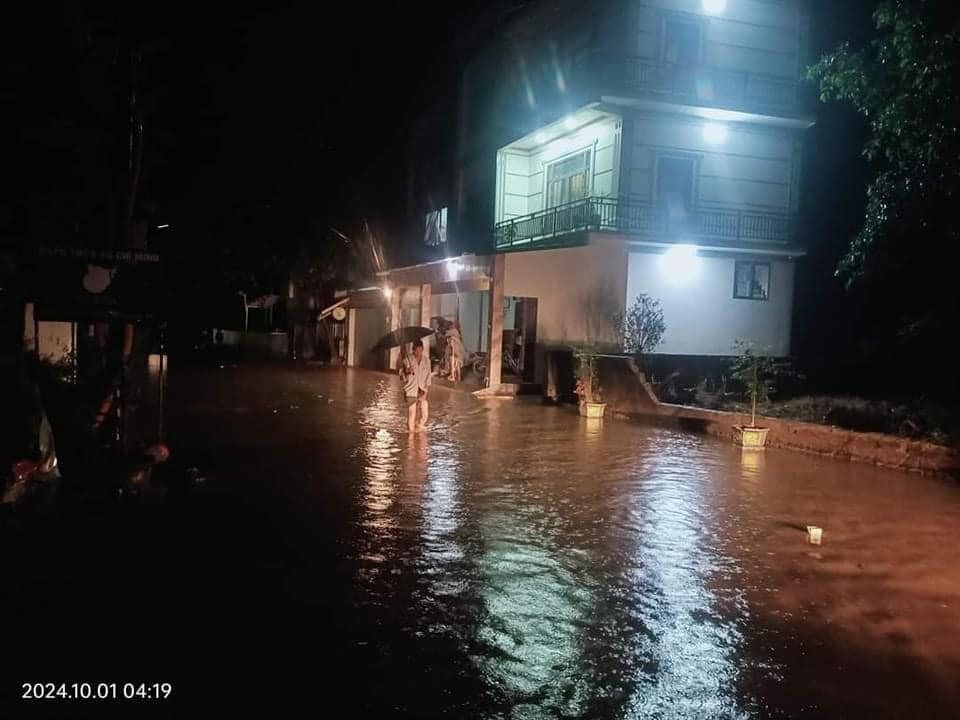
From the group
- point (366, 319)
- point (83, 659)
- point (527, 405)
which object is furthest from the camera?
point (366, 319)

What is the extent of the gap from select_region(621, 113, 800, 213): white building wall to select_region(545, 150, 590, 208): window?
192 centimetres

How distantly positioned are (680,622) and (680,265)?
18.4 meters

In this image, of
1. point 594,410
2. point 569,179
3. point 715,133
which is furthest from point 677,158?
point 594,410

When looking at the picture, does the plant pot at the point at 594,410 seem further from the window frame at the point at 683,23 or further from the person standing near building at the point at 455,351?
the window frame at the point at 683,23

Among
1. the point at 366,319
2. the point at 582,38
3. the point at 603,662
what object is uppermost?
the point at 582,38

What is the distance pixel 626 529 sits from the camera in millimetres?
8344

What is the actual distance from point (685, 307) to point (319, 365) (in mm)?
17816

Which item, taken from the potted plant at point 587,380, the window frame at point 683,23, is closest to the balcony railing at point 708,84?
the window frame at point 683,23

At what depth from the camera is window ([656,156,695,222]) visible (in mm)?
22844

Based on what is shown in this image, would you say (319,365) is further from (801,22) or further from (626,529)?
(626,529)

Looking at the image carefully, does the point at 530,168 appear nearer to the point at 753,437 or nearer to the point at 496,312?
the point at 496,312

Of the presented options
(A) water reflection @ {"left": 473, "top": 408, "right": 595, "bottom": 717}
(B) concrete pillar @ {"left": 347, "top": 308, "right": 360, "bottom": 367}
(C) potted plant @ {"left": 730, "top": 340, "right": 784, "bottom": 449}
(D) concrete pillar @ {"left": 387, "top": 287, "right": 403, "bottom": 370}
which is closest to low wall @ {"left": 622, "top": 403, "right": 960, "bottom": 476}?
(C) potted plant @ {"left": 730, "top": 340, "right": 784, "bottom": 449}

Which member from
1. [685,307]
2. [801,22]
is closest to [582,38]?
[801,22]

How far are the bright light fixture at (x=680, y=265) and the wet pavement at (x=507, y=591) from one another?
11.9 meters
